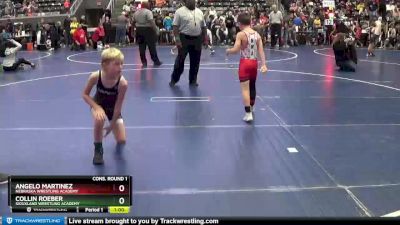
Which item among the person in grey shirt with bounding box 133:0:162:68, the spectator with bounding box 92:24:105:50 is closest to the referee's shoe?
the person in grey shirt with bounding box 133:0:162:68

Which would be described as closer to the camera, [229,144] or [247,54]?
[229,144]

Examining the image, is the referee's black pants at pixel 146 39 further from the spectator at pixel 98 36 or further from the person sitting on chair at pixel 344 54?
the spectator at pixel 98 36

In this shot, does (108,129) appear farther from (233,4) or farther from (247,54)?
(233,4)

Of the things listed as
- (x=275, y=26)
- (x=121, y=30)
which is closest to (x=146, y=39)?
(x=275, y=26)

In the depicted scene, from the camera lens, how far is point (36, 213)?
2344mm

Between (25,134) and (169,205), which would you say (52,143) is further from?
(169,205)

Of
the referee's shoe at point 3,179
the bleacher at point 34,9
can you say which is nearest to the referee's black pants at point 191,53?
the referee's shoe at point 3,179

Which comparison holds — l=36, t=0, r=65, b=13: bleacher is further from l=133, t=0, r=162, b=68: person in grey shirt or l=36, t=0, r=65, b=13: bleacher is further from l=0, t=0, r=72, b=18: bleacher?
l=133, t=0, r=162, b=68: person in grey shirt

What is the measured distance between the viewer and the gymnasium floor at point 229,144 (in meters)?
4.38
